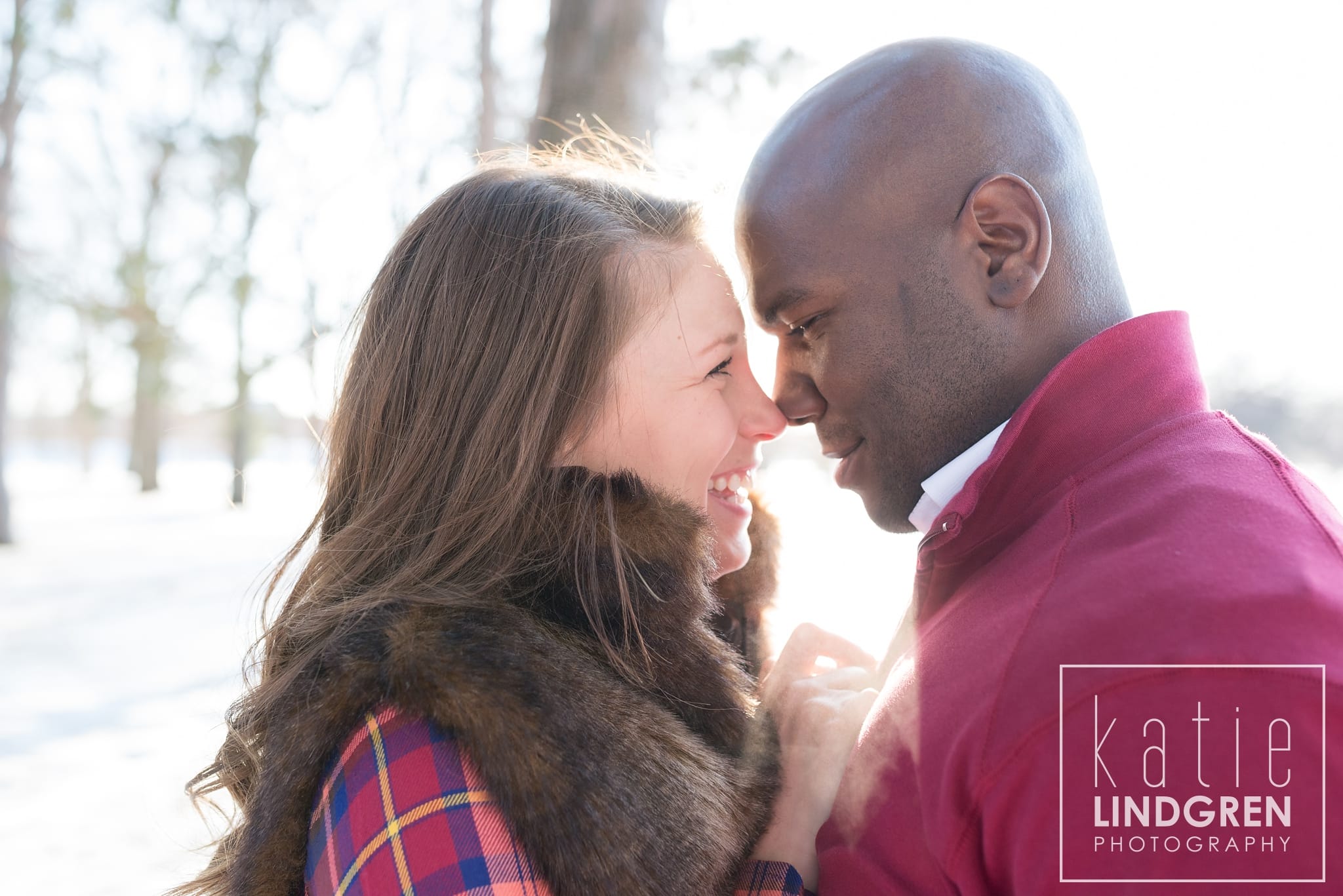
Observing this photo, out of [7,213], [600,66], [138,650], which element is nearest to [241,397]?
[7,213]

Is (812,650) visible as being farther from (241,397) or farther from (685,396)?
(241,397)

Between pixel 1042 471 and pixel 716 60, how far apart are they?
5719mm

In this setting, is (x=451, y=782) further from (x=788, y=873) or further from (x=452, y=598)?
(x=788, y=873)

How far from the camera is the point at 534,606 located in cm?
174

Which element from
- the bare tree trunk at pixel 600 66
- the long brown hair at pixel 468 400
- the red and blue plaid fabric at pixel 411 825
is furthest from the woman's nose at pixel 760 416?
the bare tree trunk at pixel 600 66

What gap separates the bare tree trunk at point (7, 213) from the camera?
12.4 meters

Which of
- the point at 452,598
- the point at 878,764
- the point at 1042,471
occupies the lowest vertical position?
the point at 878,764

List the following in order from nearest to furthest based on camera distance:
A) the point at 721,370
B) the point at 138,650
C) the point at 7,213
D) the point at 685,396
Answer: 1. the point at 685,396
2. the point at 721,370
3. the point at 138,650
4. the point at 7,213

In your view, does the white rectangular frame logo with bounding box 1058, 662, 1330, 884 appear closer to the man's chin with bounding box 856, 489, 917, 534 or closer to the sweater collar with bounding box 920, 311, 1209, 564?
the sweater collar with bounding box 920, 311, 1209, 564

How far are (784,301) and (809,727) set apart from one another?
0.83 m

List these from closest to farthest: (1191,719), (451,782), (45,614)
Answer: (1191,719) < (451,782) < (45,614)

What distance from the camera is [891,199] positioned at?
6.05ft

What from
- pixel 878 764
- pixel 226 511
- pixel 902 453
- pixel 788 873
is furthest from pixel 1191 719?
pixel 226 511

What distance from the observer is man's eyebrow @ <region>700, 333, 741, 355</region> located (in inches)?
81.0
